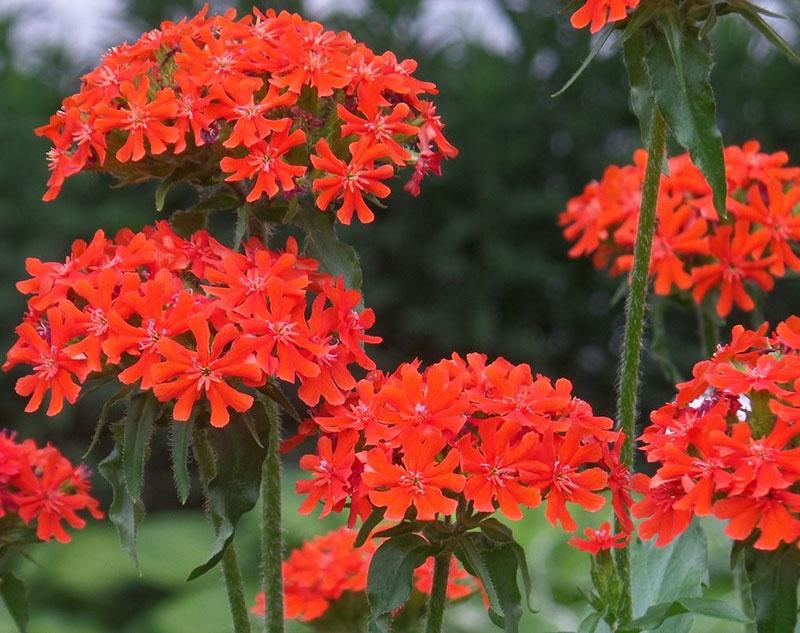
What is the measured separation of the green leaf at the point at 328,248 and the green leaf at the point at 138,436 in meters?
0.23

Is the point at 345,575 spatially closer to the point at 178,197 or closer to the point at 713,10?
the point at 713,10

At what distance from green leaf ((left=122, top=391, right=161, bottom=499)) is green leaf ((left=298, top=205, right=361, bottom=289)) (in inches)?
9.1

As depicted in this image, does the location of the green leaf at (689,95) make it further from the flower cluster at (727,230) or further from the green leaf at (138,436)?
the green leaf at (138,436)

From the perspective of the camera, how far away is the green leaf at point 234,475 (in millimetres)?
1257

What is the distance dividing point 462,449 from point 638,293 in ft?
1.19

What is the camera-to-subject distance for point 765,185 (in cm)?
180

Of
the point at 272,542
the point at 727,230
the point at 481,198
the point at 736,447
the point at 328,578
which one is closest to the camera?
the point at 736,447

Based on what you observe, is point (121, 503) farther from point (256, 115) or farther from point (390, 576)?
point (256, 115)

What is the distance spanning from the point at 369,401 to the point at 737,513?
1.15 feet

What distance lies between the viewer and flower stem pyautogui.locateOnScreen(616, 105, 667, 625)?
1422 mm

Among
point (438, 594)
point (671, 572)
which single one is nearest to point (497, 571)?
point (438, 594)

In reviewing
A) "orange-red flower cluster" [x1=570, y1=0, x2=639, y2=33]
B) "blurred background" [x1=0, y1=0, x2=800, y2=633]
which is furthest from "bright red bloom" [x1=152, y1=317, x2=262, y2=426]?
"blurred background" [x1=0, y1=0, x2=800, y2=633]

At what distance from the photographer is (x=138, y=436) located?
1.25m

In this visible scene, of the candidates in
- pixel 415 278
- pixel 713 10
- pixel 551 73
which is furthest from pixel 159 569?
pixel 713 10
